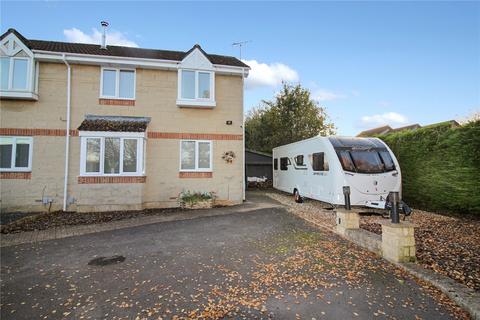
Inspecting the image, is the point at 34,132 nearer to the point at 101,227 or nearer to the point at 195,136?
the point at 101,227

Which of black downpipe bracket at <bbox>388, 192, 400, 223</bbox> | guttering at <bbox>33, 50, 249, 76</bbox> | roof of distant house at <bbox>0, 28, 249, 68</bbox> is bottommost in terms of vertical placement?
black downpipe bracket at <bbox>388, 192, 400, 223</bbox>

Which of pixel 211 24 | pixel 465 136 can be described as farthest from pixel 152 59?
pixel 465 136

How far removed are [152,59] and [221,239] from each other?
8.90 metres

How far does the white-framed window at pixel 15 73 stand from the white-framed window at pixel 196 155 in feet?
22.6

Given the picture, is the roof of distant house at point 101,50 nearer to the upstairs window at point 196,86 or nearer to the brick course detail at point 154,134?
the upstairs window at point 196,86

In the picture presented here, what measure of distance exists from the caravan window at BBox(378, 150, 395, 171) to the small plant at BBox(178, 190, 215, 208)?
7.50 metres

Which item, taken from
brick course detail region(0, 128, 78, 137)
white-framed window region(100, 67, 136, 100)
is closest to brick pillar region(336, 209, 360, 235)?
white-framed window region(100, 67, 136, 100)

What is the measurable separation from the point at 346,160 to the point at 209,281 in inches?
290

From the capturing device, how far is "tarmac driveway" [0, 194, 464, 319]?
10.8 feet

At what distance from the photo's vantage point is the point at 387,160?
970 cm

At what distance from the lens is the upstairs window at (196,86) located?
11.7 meters

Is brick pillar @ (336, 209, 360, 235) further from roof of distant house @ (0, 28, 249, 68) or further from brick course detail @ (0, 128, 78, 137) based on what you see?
brick course detail @ (0, 128, 78, 137)

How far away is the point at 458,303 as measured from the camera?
336cm

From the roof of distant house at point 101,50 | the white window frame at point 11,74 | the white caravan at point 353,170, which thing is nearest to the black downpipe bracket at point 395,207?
the white caravan at point 353,170
